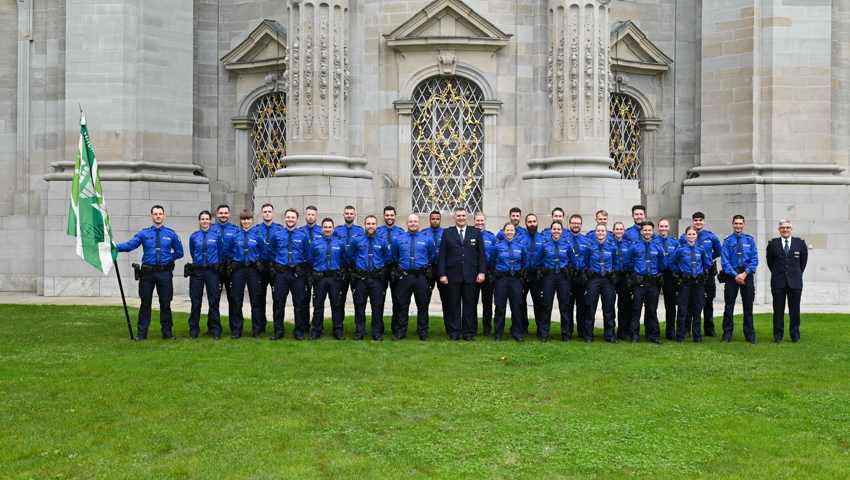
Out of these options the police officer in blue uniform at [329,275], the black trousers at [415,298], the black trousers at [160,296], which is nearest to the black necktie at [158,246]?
the black trousers at [160,296]

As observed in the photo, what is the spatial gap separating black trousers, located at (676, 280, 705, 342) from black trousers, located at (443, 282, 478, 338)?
9.56 feet

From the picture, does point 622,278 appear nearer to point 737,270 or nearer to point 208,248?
point 737,270

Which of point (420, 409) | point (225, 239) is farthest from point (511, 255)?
point (420, 409)

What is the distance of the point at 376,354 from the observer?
46.5 feet

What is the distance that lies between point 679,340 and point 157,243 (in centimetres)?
760

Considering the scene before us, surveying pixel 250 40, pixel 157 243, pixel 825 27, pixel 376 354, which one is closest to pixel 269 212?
pixel 157 243

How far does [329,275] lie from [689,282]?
5.17m

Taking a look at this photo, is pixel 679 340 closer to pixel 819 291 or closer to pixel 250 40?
pixel 819 291

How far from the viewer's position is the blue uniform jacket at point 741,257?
16.2 m

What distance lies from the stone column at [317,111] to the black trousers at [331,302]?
5.94 m

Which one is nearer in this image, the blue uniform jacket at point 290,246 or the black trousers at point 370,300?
the black trousers at point 370,300

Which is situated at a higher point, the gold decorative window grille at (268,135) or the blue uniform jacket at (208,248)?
the gold decorative window grille at (268,135)

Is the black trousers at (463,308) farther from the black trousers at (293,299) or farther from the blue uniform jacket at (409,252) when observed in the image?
the black trousers at (293,299)

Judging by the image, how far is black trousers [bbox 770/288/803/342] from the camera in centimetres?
1598
